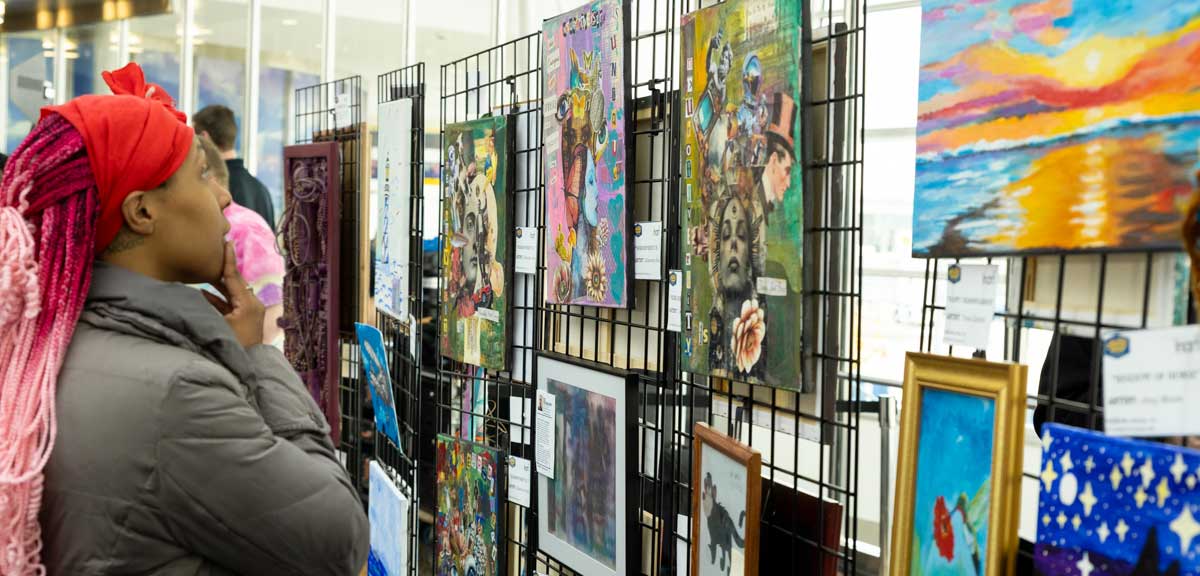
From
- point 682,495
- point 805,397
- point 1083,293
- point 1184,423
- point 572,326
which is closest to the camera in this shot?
point 1184,423

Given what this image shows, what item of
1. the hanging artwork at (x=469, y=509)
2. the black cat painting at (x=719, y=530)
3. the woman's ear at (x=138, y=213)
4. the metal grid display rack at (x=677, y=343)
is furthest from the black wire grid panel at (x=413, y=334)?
the woman's ear at (x=138, y=213)

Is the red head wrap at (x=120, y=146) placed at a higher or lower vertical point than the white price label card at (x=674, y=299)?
higher

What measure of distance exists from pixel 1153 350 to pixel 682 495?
4.37 feet

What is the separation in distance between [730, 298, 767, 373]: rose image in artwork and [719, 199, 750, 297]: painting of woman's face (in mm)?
44

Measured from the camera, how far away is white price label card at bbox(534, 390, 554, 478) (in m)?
2.60


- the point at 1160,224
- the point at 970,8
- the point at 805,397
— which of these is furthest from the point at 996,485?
the point at 970,8

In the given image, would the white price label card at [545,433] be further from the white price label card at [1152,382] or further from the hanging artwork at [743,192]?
the white price label card at [1152,382]

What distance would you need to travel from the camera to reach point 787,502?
6.20 ft

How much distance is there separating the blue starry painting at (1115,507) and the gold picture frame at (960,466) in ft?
0.15

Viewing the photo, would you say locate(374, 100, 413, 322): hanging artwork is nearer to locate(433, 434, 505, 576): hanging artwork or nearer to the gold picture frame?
locate(433, 434, 505, 576): hanging artwork

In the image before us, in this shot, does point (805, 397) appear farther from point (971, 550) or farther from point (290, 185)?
point (290, 185)

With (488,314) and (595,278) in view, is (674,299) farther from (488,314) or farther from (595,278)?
(488,314)

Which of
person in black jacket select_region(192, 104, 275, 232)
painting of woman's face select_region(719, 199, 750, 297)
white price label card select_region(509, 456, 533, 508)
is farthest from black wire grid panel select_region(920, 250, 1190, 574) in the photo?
person in black jacket select_region(192, 104, 275, 232)

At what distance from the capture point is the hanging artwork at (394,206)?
3559mm
